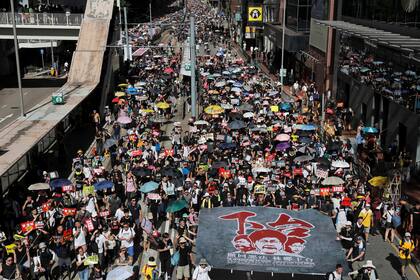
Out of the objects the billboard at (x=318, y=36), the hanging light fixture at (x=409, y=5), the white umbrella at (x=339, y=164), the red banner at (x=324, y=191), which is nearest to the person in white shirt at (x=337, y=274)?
the red banner at (x=324, y=191)

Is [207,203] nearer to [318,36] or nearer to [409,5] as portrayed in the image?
[409,5]

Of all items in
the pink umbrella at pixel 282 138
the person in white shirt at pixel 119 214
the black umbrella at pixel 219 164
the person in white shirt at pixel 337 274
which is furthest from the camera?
the pink umbrella at pixel 282 138

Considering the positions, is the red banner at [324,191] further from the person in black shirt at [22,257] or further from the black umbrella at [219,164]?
the person in black shirt at [22,257]

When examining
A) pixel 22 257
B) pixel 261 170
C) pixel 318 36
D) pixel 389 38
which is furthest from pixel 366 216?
pixel 318 36

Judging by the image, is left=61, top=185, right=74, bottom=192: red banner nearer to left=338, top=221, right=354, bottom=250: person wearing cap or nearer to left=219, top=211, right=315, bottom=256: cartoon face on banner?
left=219, top=211, right=315, bottom=256: cartoon face on banner

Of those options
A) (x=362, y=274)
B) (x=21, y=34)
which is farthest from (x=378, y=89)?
(x=21, y=34)

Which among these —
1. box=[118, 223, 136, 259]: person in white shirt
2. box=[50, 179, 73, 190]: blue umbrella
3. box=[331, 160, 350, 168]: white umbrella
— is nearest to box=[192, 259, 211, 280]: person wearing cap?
box=[118, 223, 136, 259]: person in white shirt

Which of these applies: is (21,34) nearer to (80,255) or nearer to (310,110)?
Answer: (310,110)
